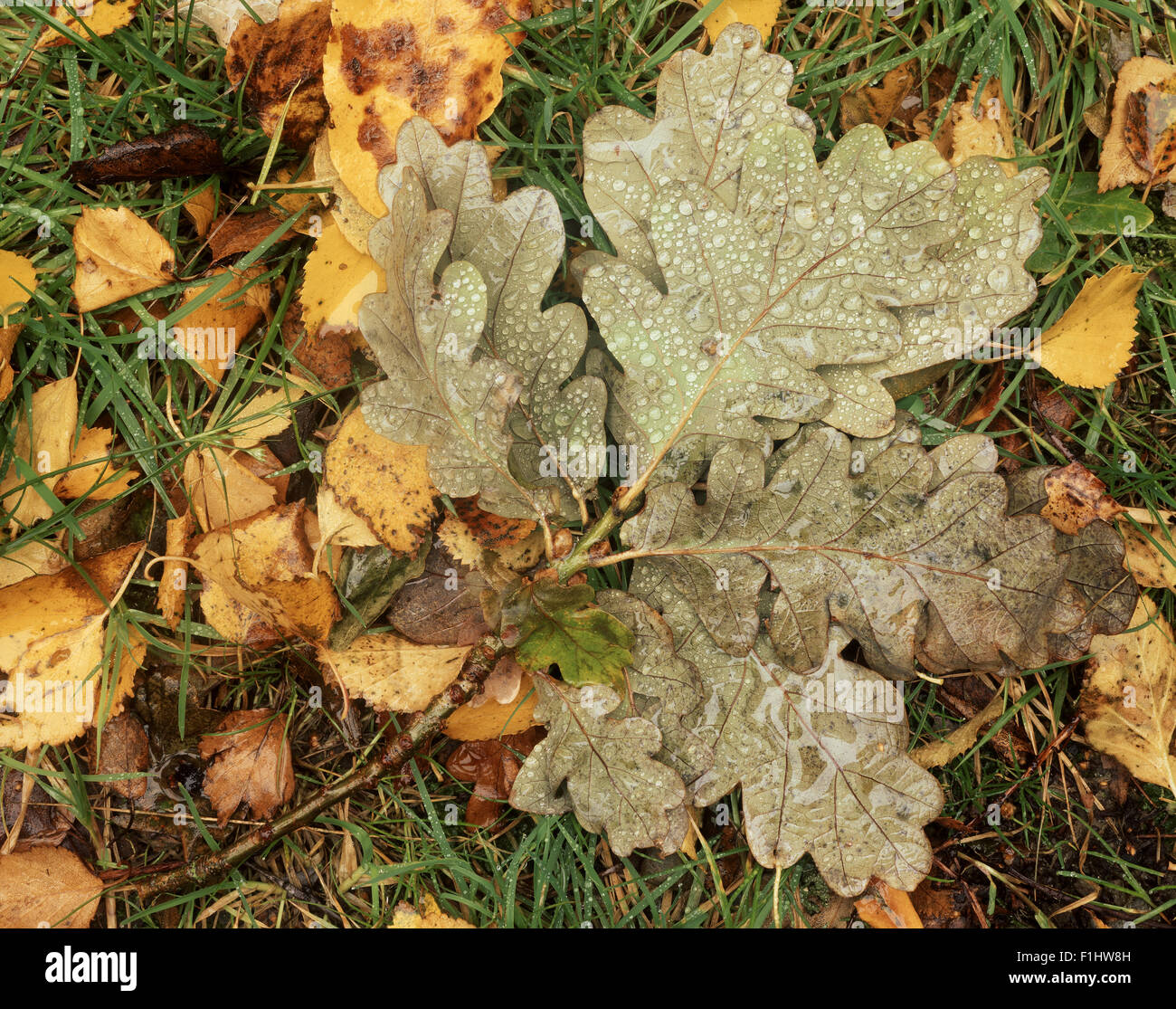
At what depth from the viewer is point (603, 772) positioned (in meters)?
2.31

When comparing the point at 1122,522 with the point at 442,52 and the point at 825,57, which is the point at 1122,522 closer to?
the point at 825,57

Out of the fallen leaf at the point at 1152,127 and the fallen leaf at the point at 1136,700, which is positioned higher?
the fallen leaf at the point at 1152,127

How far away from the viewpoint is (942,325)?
7.15ft

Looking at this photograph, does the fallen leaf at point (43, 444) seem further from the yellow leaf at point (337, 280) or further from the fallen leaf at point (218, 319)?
the yellow leaf at point (337, 280)

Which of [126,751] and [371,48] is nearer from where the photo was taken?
[371,48]

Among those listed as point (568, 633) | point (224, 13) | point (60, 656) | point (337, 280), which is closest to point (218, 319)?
point (337, 280)

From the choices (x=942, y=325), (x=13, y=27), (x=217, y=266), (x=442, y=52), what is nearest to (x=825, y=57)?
(x=942, y=325)

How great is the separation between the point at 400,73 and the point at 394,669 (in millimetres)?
1680

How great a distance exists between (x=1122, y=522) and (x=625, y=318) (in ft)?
5.69

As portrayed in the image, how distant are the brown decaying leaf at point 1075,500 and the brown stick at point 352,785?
1538 mm

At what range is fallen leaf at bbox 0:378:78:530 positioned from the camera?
256 centimetres

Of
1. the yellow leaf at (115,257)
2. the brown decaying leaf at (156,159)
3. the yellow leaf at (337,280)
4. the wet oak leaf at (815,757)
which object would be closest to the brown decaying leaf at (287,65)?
the brown decaying leaf at (156,159)

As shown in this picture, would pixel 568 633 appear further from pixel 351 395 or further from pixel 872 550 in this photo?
pixel 351 395

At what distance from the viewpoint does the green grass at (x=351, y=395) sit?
257cm
